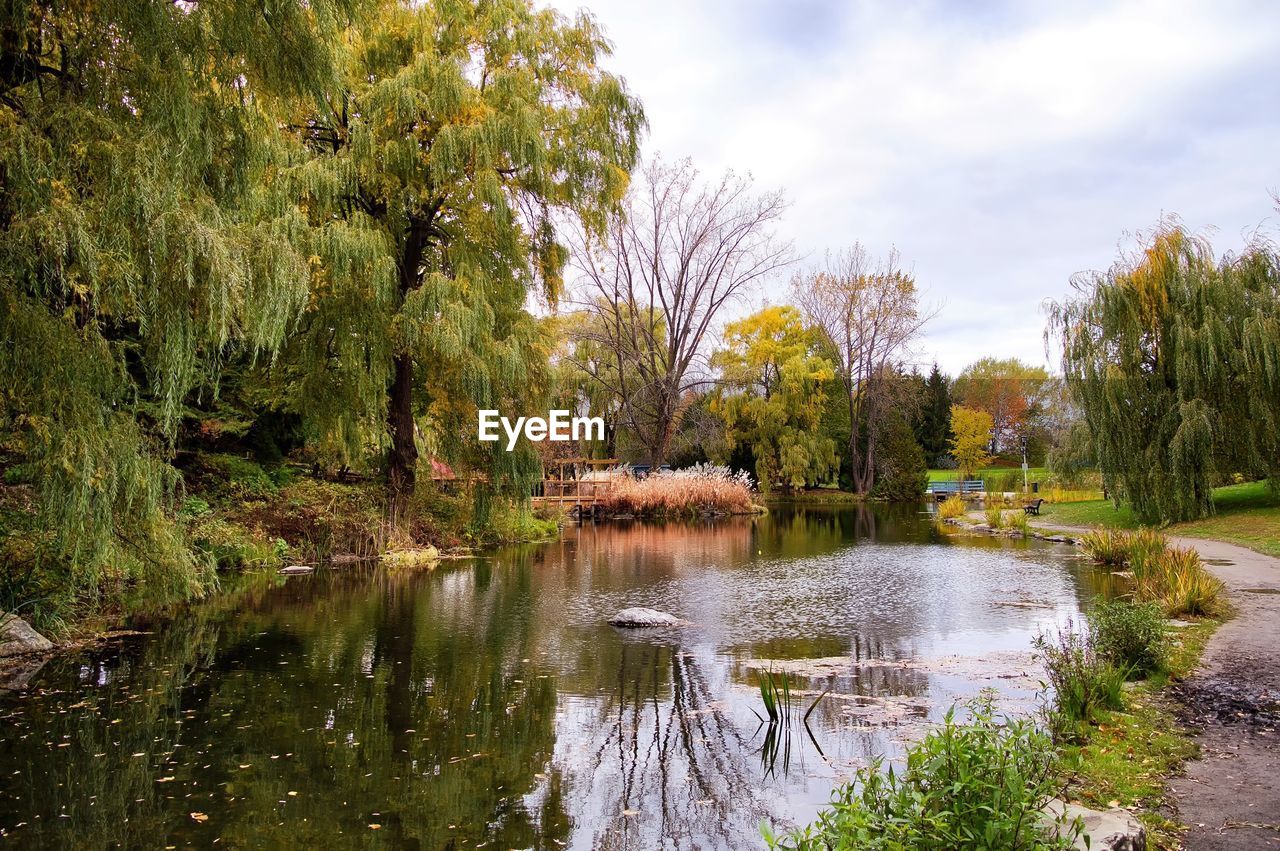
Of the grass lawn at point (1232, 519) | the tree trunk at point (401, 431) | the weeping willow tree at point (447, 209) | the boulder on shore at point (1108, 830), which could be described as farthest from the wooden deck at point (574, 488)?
the boulder on shore at point (1108, 830)

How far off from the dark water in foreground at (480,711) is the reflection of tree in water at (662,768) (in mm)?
19

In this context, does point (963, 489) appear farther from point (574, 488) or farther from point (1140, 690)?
point (1140, 690)

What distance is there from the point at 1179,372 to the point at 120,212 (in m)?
18.7

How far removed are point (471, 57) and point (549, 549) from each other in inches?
390

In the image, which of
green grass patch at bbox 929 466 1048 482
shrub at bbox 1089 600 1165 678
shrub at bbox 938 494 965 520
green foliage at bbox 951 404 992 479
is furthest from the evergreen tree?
shrub at bbox 1089 600 1165 678

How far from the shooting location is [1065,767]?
4492 millimetres

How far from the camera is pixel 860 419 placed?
43.7 meters

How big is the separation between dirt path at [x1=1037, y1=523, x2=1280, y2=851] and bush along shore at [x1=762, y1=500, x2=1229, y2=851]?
0.11 meters

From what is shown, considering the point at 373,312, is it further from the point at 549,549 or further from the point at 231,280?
the point at 231,280

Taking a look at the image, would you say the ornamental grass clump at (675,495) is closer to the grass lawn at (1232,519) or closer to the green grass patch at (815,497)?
the grass lawn at (1232,519)

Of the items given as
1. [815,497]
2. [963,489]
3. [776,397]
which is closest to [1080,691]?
[776,397]

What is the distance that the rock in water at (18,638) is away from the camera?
7.87 meters

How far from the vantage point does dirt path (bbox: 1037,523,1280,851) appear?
377cm

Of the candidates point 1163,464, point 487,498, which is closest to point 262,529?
point 487,498
